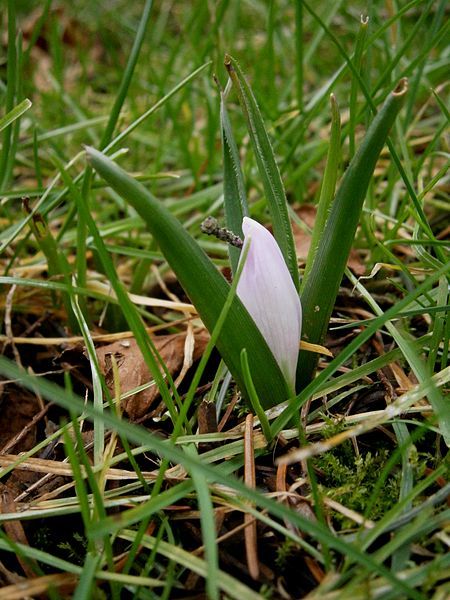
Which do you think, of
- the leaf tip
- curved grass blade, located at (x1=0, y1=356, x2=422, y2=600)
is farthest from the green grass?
the leaf tip

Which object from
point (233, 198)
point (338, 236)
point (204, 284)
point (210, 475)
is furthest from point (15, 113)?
point (210, 475)

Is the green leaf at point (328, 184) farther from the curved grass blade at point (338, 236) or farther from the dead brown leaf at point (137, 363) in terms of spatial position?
the dead brown leaf at point (137, 363)

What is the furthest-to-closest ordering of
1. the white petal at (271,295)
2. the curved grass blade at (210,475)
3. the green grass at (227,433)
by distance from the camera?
the white petal at (271,295) < the green grass at (227,433) < the curved grass blade at (210,475)

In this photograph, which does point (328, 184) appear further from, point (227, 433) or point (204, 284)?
point (227, 433)

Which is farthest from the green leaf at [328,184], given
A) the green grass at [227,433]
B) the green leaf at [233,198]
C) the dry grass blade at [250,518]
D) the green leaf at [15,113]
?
the green leaf at [15,113]

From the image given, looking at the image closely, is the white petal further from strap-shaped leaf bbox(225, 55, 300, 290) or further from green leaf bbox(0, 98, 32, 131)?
green leaf bbox(0, 98, 32, 131)

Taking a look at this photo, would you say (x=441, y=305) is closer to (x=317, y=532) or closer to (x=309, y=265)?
(x=309, y=265)
